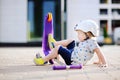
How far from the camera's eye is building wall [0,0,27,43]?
58.8 ft

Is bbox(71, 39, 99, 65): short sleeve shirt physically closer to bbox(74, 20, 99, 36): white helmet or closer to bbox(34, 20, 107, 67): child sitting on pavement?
bbox(34, 20, 107, 67): child sitting on pavement

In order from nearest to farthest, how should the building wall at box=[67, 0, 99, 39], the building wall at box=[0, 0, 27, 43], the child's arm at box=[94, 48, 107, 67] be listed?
1. the child's arm at box=[94, 48, 107, 67]
2. the building wall at box=[0, 0, 27, 43]
3. the building wall at box=[67, 0, 99, 39]

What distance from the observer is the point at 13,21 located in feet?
59.3

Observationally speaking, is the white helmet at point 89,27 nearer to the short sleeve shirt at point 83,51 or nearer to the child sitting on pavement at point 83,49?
the child sitting on pavement at point 83,49

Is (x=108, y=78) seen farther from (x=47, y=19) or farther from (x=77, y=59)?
(x=47, y=19)

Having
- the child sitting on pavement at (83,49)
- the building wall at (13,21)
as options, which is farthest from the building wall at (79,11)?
the child sitting on pavement at (83,49)

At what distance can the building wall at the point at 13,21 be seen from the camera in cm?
1792

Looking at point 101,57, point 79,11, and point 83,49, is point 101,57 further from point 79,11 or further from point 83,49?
point 79,11

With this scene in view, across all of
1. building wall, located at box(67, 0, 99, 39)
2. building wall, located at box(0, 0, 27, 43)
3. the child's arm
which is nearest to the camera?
the child's arm

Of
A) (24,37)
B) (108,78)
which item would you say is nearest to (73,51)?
(108,78)

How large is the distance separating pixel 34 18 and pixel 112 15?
2140 centimetres

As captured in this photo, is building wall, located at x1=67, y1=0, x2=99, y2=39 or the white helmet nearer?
the white helmet

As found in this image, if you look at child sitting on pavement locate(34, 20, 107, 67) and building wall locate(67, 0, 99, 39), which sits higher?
building wall locate(67, 0, 99, 39)

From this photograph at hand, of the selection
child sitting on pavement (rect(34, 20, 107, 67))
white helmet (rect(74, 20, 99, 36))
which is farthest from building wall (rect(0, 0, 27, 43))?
white helmet (rect(74, 20, 99, 36))
